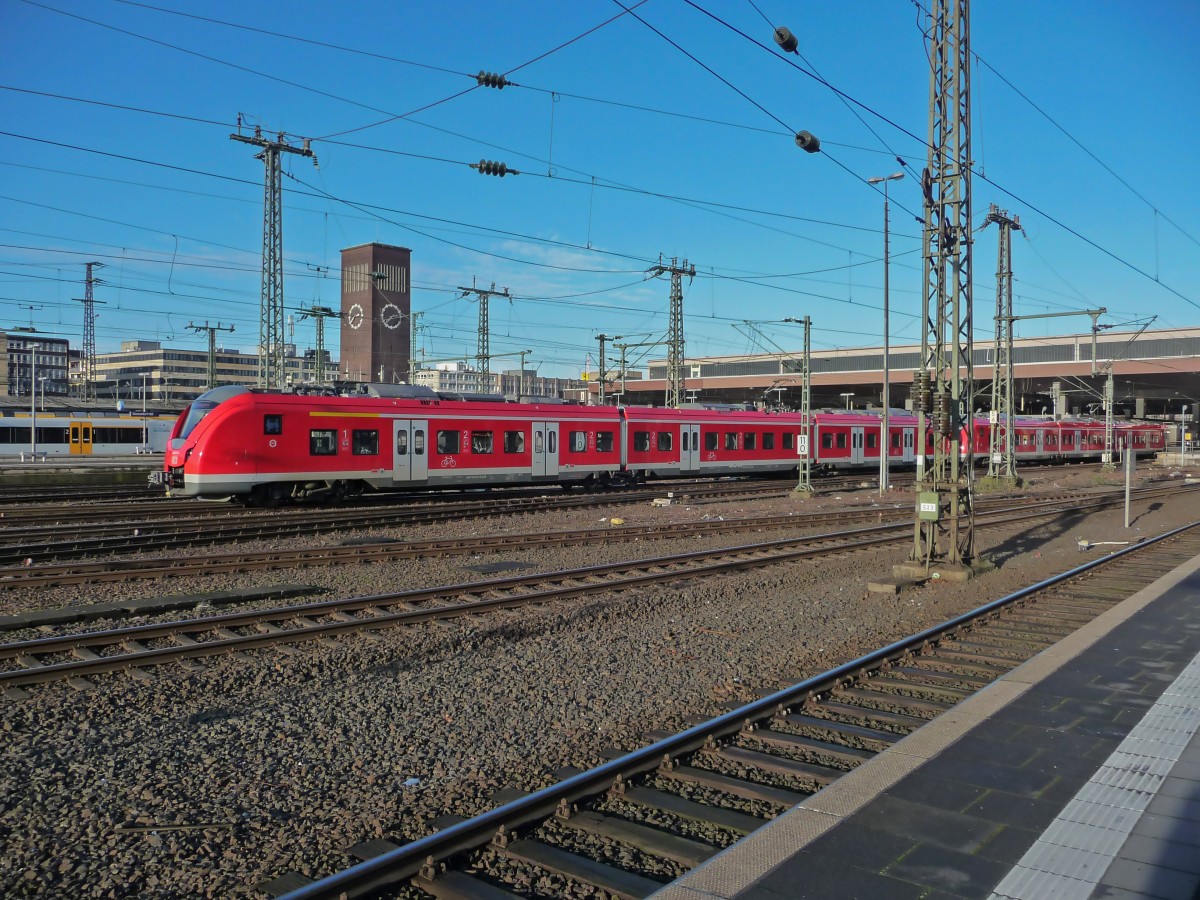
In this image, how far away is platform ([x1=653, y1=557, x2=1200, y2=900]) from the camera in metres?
4.01

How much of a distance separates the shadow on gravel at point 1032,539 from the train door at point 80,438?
147 feet

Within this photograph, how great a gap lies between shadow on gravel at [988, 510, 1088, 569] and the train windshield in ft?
57.3

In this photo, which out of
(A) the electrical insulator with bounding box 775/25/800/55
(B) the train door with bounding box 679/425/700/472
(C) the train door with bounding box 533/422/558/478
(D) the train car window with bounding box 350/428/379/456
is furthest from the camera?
(B) the train door with bounding box 679/425/700/472

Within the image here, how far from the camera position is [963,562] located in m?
14.2

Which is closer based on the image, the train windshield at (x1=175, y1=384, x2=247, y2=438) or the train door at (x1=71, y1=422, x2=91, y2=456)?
the train windshield at (x1=175, y1=384, x2=247, y2=438)

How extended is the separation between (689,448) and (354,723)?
26.3 meters

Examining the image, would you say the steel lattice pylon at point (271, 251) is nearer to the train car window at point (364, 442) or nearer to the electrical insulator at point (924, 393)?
the train car window at point (364, 442)

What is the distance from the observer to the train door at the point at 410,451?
2345 centimetres

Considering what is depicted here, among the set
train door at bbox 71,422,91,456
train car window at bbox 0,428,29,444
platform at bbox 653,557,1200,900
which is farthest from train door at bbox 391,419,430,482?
train car window at bbox 0,428,29,444

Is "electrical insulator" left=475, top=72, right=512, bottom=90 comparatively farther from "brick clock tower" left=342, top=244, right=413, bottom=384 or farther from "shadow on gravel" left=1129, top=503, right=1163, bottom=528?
"brick clock tower" left=342, top=244, right=413, bottom=384

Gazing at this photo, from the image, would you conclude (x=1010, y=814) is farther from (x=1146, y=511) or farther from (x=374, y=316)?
(x=374, y=316)

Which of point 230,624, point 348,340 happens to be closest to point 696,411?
point 230,624

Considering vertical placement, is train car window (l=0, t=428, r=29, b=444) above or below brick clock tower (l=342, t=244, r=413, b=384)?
below

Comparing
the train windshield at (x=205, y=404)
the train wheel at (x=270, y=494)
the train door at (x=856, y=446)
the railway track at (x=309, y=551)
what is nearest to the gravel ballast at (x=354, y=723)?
the railway track at (x=309, y=551)
